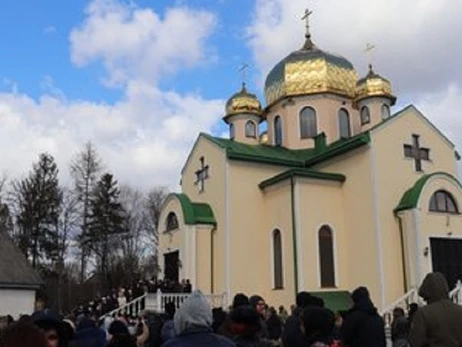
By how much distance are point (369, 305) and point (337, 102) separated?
22560 mm

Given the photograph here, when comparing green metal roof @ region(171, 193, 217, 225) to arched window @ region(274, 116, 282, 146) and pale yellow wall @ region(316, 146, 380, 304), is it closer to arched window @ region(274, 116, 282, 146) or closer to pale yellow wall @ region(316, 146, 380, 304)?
pale yellow wall @ region(316, 146, 380, 304)

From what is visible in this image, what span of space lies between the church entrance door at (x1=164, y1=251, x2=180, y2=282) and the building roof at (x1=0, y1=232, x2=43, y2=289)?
5.38m

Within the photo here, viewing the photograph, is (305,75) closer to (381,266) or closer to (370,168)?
(370,168)

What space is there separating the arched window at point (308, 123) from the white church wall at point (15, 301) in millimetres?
13971

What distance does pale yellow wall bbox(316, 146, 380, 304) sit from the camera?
21.7 meters

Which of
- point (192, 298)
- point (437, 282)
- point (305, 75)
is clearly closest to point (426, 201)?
point (305, 75)

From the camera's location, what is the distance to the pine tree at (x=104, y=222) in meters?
44.8

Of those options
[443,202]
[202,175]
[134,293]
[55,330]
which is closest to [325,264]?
[443,202]

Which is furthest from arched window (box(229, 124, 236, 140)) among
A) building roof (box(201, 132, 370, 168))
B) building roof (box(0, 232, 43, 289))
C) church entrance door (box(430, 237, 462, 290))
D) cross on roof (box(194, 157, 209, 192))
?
church entrance door (box(430, 237, 462, 290))

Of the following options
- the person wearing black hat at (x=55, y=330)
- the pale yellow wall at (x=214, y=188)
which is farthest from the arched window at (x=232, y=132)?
the person wearing black hat at (x=55, y=330)

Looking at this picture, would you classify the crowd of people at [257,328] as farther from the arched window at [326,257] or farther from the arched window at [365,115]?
the arched window at [365,115]

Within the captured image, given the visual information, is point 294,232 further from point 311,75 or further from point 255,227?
point 311,75

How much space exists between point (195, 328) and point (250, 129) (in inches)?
1050

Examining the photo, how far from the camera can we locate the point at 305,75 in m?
29.0
